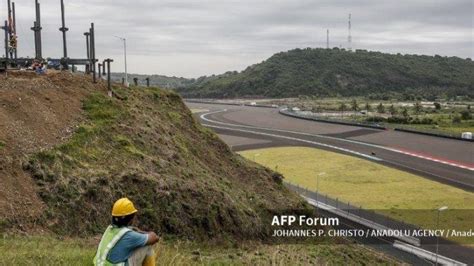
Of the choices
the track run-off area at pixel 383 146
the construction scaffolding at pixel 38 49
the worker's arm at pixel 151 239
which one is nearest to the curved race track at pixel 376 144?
the track run-off area at pixel 383 146

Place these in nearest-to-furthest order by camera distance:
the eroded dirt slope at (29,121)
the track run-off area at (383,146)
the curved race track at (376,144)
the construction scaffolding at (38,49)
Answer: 1. the eroded dirt slope at (29,121)
2. the construction scaffolding at (38,49)
3. the track run-off area at (383,146)
4. the curved race track at (376,144)

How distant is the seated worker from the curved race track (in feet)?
128

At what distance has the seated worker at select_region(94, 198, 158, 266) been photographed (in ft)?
18.3

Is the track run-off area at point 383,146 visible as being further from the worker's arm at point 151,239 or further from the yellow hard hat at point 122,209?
the yellow hard hat at point 122,209

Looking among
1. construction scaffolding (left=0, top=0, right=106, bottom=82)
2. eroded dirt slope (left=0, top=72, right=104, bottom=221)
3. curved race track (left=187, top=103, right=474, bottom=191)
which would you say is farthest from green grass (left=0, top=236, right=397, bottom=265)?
curved race track (left=187, top=103, right=474, bottom=191)

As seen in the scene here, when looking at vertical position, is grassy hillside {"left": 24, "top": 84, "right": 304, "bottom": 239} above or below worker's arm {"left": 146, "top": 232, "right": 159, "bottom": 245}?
below

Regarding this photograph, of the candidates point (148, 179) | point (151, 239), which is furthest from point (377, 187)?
point (151, 239)

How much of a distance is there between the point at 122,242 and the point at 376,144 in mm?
60029

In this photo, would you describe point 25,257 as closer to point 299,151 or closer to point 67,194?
point 67,194

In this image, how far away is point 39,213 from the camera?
1323cm

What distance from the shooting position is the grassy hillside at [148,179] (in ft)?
48.3

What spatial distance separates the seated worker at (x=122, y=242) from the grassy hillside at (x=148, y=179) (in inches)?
331

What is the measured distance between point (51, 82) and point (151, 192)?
8.40m

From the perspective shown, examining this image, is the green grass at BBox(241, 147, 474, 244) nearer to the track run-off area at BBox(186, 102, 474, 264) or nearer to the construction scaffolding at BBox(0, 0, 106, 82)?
the track run-off area at BBox(186, 102, 474, 264)
